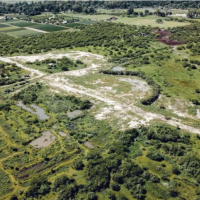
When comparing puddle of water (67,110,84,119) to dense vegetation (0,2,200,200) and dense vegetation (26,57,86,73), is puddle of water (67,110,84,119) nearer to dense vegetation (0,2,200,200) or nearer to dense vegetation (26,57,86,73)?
dense vegetation (0,2,200,200)

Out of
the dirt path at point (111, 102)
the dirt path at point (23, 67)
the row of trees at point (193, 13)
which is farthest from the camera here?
the row of trees at point (193, 13)

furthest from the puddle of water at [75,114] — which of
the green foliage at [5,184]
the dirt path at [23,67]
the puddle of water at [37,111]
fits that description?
the dirt path at [23,67]

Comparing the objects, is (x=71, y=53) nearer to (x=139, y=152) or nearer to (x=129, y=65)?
(x=129, y=65)

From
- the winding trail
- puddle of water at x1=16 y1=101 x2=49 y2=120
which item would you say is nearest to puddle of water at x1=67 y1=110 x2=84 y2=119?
puddle of water at x1=16 y1=101 x2=49 y2=120

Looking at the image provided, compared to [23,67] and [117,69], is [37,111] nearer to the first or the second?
[23,67]

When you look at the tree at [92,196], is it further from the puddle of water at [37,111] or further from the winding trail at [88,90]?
the puddle of water at [37,111]

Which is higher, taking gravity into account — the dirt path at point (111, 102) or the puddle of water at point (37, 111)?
the dirt path at point (111, 102)
